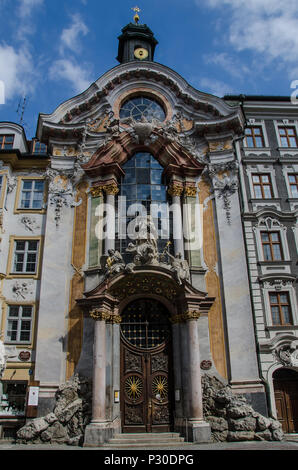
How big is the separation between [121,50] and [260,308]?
22.8 m

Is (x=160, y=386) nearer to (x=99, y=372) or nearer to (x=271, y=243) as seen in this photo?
(x=99, y=372)

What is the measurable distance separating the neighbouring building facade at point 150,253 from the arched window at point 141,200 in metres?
0.08

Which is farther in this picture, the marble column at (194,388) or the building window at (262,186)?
the building window at (262,186)

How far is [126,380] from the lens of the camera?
59.9ft

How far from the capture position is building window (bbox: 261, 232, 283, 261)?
20.4 m

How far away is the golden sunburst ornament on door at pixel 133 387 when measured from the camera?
1802 cm

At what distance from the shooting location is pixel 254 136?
2331cm

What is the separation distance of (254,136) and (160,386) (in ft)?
48.3

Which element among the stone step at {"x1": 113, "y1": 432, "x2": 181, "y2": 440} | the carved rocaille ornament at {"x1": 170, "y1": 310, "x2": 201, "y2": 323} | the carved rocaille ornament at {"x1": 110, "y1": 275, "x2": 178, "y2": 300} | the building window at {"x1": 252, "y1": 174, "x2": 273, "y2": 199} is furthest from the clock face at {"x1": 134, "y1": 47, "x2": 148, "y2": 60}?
the stone step at {"x1": 113, "y1": 432, "x2": 181, "y2": 440}

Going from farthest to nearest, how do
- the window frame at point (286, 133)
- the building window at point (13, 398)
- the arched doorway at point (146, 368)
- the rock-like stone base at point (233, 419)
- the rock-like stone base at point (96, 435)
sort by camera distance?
the window frame at point (286, 133)
the building window at point (13, 398)
the arched doorway at point (146, 368)
the rock-like stone base at point (233, 419)
the rock-like stone base at point (96, 435)

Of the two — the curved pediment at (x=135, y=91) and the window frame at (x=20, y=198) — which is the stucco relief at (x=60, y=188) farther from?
the curved pediment at (x=135, y=91)

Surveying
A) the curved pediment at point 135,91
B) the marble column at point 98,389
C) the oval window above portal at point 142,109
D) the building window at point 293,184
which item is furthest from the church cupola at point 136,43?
the marble column at point 98,389

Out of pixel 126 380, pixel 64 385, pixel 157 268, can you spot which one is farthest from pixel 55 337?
pixel 157 268

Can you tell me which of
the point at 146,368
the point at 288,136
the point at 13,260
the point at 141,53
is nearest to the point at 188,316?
the point at 146,368
